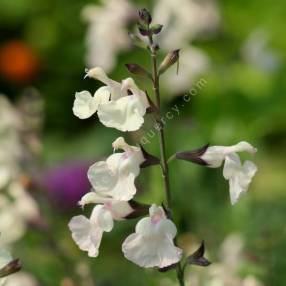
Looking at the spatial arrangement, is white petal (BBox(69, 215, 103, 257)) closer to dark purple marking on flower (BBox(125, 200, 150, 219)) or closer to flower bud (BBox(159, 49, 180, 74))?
dark purple marking on flower (BBox(125, 200, 150, 219))

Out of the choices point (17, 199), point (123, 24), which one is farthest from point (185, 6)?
point (17, 199)

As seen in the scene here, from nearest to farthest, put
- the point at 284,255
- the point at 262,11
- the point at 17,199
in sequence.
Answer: the point at 284,255
the point at 17,199
the point at 262,11

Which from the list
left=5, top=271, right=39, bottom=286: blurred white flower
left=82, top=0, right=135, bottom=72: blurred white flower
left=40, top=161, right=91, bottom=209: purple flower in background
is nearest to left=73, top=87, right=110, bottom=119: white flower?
left=5, top=271, right=39, bottom=286: blurred white flower

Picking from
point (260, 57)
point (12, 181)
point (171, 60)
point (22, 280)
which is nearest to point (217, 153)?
point (171, 60)

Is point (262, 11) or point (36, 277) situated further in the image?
point (262, 11)

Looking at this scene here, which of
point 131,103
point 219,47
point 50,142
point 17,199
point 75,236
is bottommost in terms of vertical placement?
point 50,142

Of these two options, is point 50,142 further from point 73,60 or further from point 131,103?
point 131,103

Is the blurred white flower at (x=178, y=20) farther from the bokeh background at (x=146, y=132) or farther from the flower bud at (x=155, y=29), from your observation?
the flower bud at (x=155, y=29)

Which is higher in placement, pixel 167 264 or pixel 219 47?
pixel 167 264

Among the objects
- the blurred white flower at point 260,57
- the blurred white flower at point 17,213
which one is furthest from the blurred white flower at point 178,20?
the blurred white flower at point 17,213
